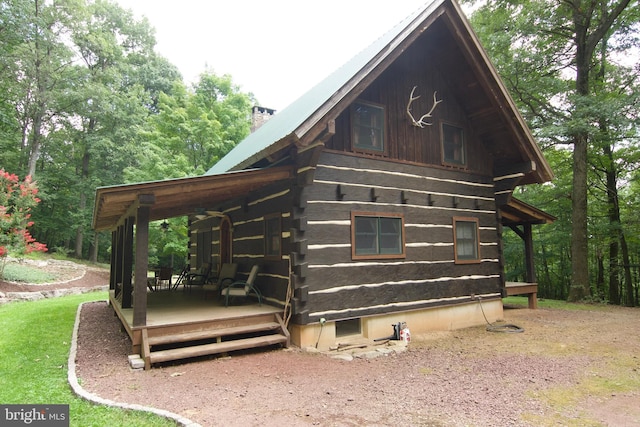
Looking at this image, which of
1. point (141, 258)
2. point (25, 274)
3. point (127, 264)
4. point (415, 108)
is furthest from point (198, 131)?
point (141, 258)

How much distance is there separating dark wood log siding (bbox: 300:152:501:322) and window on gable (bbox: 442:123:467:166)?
1.35ft

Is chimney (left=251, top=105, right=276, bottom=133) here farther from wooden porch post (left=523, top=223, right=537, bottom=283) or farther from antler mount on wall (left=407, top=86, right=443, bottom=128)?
wooden porch post (left=523, top=223, right=537, bottom=283)

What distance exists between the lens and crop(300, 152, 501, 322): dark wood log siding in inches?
280

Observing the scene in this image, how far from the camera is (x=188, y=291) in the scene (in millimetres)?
11336

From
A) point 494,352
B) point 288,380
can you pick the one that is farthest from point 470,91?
point 288,380

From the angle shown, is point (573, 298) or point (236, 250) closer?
point (236, 250)

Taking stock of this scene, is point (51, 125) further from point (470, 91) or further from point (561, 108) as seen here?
point (561, 108)

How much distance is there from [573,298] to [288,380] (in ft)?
40.2

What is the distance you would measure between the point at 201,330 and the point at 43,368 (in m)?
2.15

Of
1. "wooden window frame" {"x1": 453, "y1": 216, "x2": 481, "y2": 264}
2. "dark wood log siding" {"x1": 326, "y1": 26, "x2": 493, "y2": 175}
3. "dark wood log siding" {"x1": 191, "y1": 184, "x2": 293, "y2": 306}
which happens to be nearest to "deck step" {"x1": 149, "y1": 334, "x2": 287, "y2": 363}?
"dark wood log siding" {"x1": 191, "y1": 184, "x2": 293, "y2": 306}

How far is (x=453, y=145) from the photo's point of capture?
9.57 metres

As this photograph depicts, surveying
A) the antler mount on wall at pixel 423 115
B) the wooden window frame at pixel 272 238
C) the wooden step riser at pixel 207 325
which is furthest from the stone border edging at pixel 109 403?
the antler mount on wall at pixel 423 115

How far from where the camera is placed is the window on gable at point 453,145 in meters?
9.40

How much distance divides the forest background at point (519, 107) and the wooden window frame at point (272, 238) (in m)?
6.33
